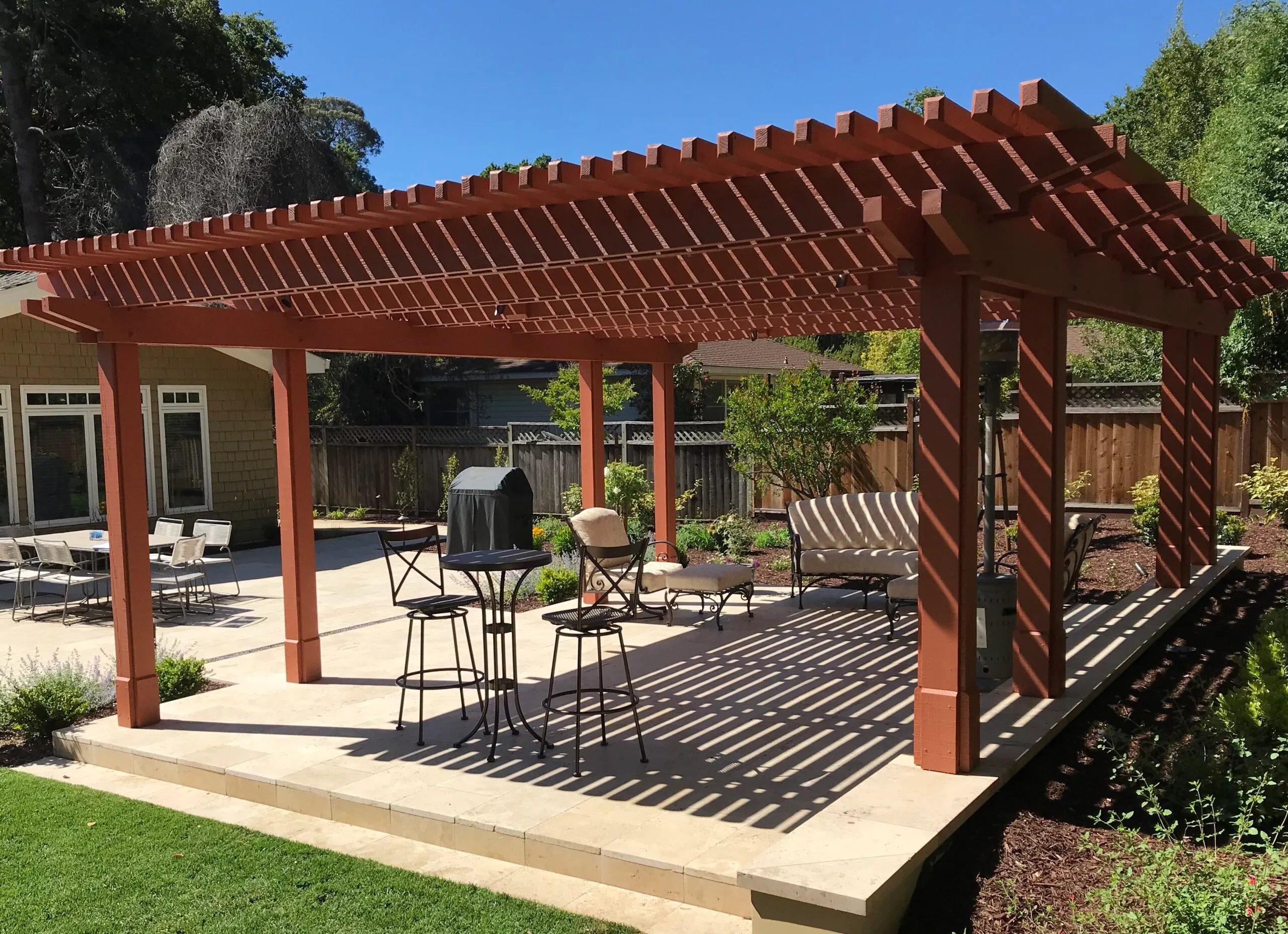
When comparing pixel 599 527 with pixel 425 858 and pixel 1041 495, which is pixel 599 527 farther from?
pixel 425 858

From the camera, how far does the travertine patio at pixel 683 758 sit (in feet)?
11.8

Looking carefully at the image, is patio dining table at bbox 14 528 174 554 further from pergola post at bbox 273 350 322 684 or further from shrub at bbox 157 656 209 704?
pergola post at bbox 273 350 322 684

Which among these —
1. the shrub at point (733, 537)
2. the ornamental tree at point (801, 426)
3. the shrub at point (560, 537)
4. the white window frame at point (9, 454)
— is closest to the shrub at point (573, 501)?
the shrub at point (560, 537)

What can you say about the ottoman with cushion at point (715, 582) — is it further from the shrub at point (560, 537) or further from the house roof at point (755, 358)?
the house roof at point (755, 358)

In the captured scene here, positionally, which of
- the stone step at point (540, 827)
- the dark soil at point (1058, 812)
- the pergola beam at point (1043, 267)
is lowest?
the stone step at point (540, 827)

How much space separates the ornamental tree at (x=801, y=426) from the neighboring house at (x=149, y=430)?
244 inches

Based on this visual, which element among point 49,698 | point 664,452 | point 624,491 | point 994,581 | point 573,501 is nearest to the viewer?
point 994,581

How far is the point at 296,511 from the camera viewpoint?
22.1ft

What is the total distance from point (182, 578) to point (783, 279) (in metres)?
7.09

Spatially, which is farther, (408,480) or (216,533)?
(408,480)

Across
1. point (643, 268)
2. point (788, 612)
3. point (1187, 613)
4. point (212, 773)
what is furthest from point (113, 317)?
point (1187, 613)

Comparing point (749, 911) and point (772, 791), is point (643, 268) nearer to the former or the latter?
point (772, 791)

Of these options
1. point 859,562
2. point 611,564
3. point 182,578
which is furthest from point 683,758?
point 182,578

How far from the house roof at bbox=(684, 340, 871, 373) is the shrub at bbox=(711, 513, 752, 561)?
7750 millimetres
